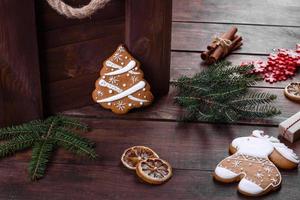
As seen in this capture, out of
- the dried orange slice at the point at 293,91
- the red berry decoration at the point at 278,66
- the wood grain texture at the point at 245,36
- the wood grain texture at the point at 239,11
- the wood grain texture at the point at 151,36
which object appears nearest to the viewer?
the wood grain texture at the point at 151,36


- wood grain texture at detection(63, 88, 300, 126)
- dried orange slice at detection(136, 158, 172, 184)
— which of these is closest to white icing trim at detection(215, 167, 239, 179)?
dried orange slice at detection(136, 158, 172, 184)

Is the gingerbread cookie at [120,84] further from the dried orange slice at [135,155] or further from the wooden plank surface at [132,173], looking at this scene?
the dried orange slice at [135,155]

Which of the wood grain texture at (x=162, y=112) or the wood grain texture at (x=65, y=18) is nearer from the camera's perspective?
the wood grain texture at (x=65, y=18)

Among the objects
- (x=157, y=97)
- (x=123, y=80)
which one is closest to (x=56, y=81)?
(x=123, y=80)

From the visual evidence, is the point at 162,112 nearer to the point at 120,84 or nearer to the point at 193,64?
the point at 120,84

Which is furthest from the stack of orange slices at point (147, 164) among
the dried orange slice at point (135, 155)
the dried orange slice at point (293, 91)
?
the dried orange slice at point (293, 91)

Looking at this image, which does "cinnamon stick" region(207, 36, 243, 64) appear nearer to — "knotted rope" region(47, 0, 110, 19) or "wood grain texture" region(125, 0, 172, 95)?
"wood grain texture" region(125, 0, 172, 95)
